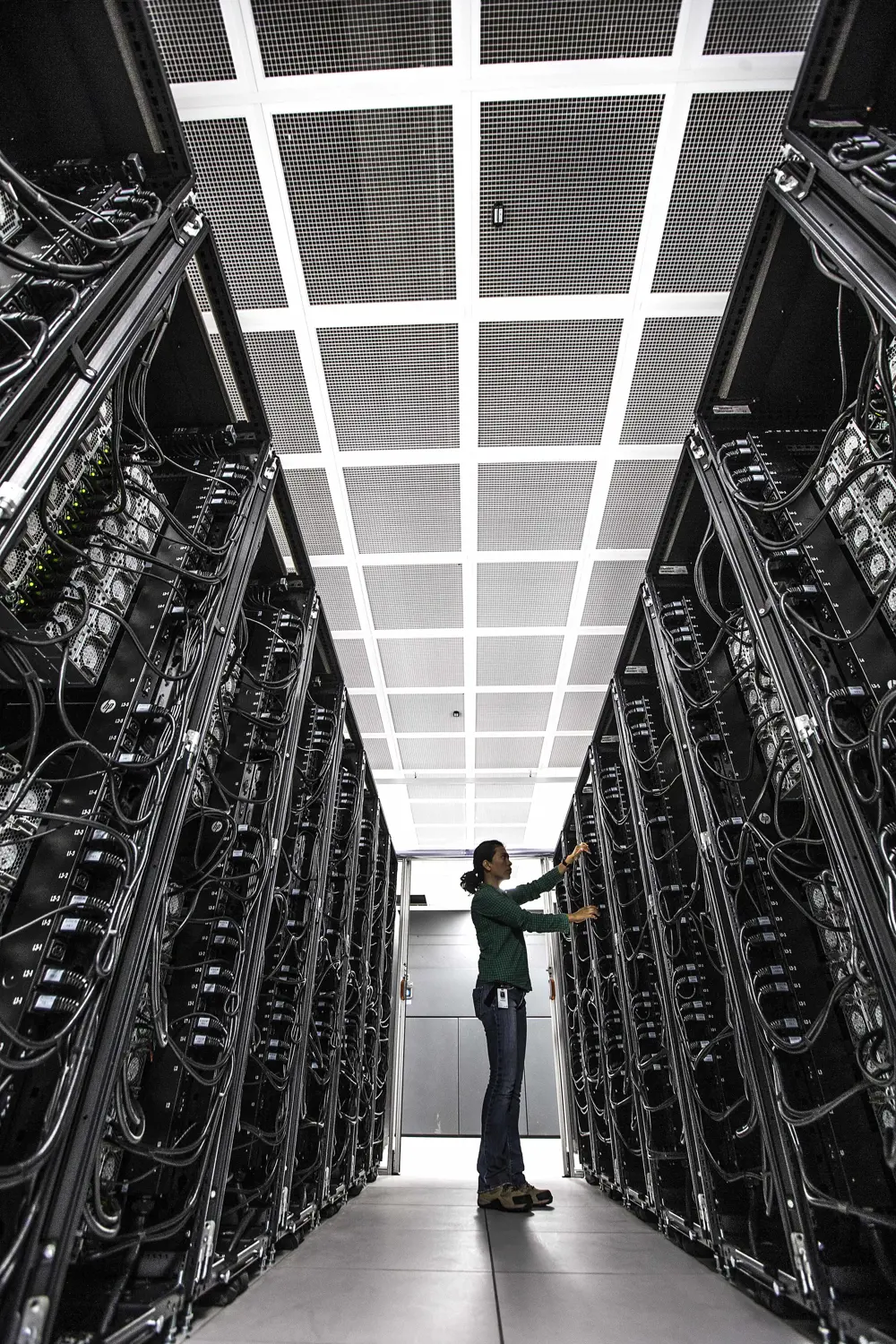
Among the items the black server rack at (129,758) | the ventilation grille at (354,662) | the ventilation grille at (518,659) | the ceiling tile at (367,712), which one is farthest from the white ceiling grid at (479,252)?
the ceiling tile at (367,712)

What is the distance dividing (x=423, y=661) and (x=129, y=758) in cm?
379

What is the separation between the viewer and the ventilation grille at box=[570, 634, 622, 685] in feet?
17.2

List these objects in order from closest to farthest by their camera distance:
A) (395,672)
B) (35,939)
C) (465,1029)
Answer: (35,939)
(395,672)
(465,1029)

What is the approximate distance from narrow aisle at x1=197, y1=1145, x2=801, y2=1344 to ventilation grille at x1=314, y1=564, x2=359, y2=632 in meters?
3.32

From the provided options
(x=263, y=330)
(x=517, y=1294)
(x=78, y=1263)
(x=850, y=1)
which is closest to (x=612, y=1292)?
(x=517, y=1294)

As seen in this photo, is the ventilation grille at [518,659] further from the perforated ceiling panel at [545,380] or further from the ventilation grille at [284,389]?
the ventilation grille at [284,389]

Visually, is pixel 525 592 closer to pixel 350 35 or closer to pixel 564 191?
pixel 564 191

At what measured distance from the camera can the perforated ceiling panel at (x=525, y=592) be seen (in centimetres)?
460

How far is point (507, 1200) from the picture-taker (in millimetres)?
2814

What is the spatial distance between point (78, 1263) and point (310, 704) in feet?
8.20

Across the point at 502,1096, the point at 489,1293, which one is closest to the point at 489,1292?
the point at 489,1293

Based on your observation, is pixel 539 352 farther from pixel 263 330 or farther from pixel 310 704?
pixel 310 704

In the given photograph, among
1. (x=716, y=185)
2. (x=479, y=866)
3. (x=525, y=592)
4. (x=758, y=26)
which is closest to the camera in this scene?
(x=758, y=26)

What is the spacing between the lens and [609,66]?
2467 mm
